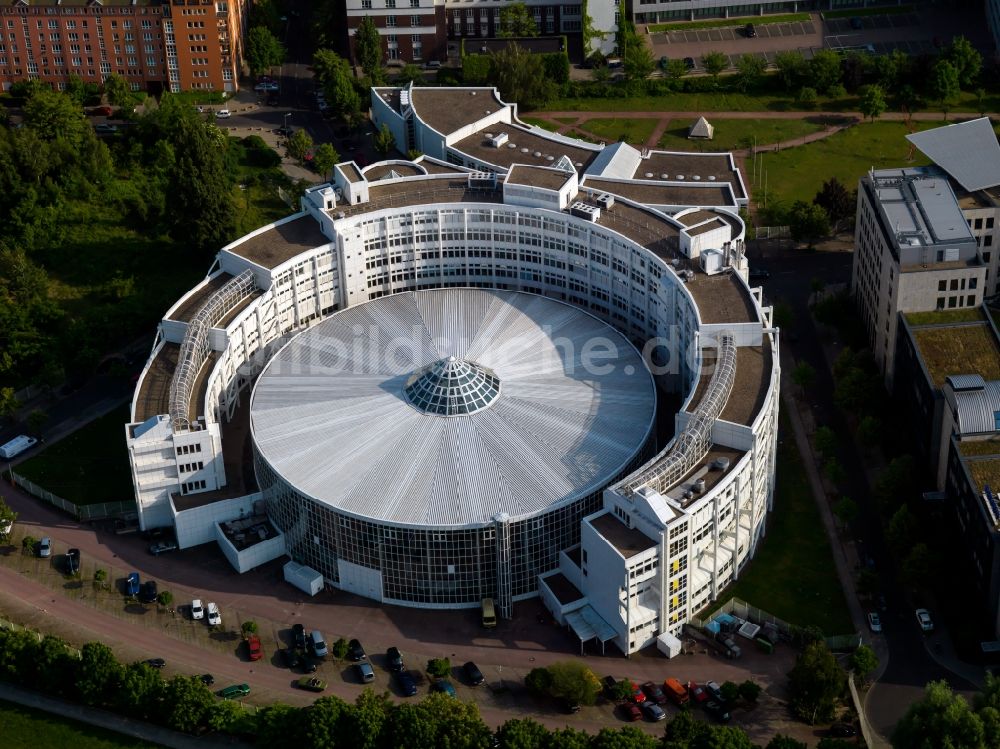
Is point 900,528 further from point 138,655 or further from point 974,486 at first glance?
point 138,655

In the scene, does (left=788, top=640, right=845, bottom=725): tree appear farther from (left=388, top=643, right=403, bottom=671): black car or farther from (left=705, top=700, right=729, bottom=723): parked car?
(left=388, top=643, right=403, bottom=671): black car

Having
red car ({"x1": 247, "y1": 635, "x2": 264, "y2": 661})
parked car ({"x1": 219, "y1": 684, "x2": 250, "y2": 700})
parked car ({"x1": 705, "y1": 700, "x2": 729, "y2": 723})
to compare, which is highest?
red car ({"x1": 247, "y1": 635, "x2": 264, "y2": 661})

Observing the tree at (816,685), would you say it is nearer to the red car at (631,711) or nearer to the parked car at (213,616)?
the red car at (631,711)

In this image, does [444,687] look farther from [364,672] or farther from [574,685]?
[574,685]

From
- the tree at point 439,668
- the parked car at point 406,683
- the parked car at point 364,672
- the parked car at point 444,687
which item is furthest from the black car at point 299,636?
the parked car at point 444,687

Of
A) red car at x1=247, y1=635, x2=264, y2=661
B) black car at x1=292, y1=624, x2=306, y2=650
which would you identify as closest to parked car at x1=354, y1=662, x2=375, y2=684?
black car at x1=292, y1=624, x2=306, y2=650

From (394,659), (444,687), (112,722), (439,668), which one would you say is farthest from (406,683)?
(112,722)
